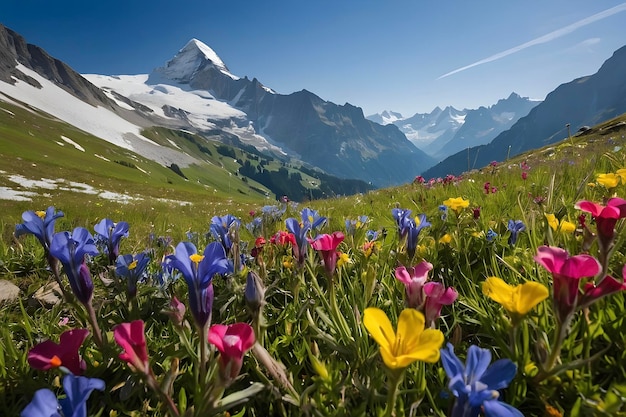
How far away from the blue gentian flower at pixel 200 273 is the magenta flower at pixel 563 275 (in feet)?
4.07

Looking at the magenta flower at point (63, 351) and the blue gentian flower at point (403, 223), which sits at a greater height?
the blue gentian flower at point (403, 223)

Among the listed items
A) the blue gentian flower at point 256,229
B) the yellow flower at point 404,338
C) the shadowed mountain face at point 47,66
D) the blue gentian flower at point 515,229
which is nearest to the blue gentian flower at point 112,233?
the blue gentian flower at point 256,229

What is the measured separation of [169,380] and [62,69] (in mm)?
244845

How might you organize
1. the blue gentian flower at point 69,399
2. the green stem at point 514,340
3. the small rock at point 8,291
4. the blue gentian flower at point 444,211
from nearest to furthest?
the blue gentian flower at point 69,399 → the green stem at point 514,340 → the small rock at point 8,291 → the blue gentian flower at point 444,211

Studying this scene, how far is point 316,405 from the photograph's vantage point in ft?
4.78

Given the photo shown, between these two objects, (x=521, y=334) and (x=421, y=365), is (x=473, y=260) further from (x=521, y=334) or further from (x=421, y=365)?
(x=421, y=365)

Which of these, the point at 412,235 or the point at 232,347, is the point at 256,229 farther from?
the point at 232,347

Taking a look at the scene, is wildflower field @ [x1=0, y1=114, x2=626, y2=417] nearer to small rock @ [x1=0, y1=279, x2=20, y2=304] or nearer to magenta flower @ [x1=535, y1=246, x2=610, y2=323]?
magenta flower @ [x1=535, y1=246, x2=610, y2=323]

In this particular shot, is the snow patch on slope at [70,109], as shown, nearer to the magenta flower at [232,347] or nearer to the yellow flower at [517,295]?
the magenta flower at [232,347]

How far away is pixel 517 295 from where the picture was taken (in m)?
1.25

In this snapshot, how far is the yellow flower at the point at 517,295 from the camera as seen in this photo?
119cm

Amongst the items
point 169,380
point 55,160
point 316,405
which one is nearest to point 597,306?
point 316,405

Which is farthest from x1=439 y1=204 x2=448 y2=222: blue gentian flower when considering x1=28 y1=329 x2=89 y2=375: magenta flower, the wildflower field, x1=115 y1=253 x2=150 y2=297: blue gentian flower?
x1=28 y1=329 x2=89 y2=375: magenta flower

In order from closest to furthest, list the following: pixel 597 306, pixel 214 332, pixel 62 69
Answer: pixel 214 332 < pixel 597 306 < pixel 62 69
